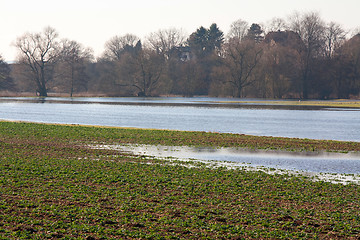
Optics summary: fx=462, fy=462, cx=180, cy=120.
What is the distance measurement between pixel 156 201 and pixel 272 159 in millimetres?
10857

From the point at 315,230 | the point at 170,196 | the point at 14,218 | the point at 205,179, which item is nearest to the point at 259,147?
the point at 205,179

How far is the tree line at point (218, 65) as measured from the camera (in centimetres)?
11400

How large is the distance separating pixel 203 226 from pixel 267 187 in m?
5.17

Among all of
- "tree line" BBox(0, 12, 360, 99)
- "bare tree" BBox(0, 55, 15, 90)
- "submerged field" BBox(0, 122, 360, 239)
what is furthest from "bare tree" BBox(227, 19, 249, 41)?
"submerged field" BBox(0, 122, 360, 239)

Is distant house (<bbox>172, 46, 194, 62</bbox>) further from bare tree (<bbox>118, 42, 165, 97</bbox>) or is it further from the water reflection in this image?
the water reflection

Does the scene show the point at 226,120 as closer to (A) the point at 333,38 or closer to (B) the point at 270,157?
(B) the point at 270,157

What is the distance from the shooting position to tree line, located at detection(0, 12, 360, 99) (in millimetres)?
114000

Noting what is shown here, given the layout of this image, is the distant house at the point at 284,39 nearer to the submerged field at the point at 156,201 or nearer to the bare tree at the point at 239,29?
the bare tree at the point at 239,29

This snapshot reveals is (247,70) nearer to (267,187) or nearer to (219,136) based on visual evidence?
(219,136)

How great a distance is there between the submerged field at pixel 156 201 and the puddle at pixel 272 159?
4.98 feet

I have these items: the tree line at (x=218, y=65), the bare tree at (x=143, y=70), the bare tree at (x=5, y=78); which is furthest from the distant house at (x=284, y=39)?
the bare tree at (x=5, y=78)

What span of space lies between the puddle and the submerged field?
4.98ft

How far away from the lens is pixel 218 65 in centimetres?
13088

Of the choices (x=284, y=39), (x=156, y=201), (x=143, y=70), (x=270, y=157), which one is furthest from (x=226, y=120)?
(x=143, y=70)
